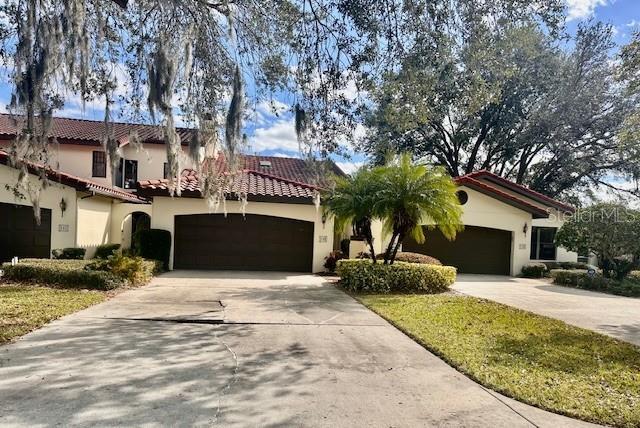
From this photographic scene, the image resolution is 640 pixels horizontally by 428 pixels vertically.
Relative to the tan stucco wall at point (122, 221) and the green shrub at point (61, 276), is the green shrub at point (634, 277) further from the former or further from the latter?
the tan stucco wall at point (122, 221)

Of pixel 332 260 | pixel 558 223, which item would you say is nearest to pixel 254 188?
pixel 332 260

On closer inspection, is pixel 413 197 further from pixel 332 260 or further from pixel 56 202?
pixel 56 202

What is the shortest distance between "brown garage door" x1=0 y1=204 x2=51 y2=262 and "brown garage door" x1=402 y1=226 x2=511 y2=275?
1278 centimetres

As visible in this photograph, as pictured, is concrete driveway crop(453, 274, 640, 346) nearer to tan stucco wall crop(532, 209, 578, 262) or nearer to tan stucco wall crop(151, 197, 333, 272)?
tan stucco wall crop(151, 197, 333, 272)

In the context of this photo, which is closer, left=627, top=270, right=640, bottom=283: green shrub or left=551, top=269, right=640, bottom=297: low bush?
left=551, top=269, right=640, bottom=297: low bush

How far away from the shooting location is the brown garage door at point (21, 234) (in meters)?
14.7

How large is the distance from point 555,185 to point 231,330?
26810 mm

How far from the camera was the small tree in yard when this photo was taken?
14914 mm

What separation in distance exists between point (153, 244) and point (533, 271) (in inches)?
572

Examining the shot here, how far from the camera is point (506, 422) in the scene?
4074mm

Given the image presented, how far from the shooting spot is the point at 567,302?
39.0 feet

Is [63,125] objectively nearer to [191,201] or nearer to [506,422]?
[191,201]

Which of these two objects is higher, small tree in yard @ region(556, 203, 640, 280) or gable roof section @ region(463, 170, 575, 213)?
gable roof section @ region(463, 170, 575, 213)

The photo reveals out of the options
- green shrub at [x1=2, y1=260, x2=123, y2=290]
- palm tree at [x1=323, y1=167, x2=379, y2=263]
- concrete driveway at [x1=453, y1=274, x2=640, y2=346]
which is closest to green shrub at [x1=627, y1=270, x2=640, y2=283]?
concrete driveway at [x1=453, y1=274, x2=640, y2=346]
